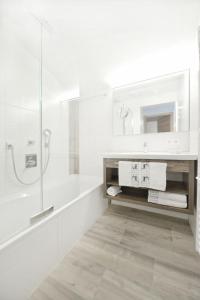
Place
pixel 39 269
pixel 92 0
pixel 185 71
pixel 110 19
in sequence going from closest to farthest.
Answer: pixel 39 269 < pixel 92 0 < pixel 110 19 < pixel 185 71

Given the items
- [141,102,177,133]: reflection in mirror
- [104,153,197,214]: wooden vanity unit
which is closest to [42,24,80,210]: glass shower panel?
[104,153,197,214]: wooden vanity unit

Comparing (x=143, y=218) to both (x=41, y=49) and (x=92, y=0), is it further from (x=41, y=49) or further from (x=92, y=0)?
(x=41, y=49)

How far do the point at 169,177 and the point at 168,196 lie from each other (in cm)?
49

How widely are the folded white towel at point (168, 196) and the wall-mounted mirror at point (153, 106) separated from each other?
843mm

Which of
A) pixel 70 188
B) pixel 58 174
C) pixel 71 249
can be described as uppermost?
pixel 58 174

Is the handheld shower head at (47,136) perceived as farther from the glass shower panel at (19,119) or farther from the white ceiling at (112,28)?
the white ceiling at (112,28)

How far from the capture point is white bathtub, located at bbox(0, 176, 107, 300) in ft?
2.24

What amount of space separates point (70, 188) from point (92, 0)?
1991mm

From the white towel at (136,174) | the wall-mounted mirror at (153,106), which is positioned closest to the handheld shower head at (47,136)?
the wall-mounted mirror at (153,106)

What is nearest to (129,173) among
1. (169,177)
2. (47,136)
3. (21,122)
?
(169,177)

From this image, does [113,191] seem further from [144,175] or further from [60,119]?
[60,119]

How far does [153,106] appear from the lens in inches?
72.0

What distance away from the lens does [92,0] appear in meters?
1.01

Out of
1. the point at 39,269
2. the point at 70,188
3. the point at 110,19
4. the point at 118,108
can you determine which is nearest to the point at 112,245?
the point at 39,269
